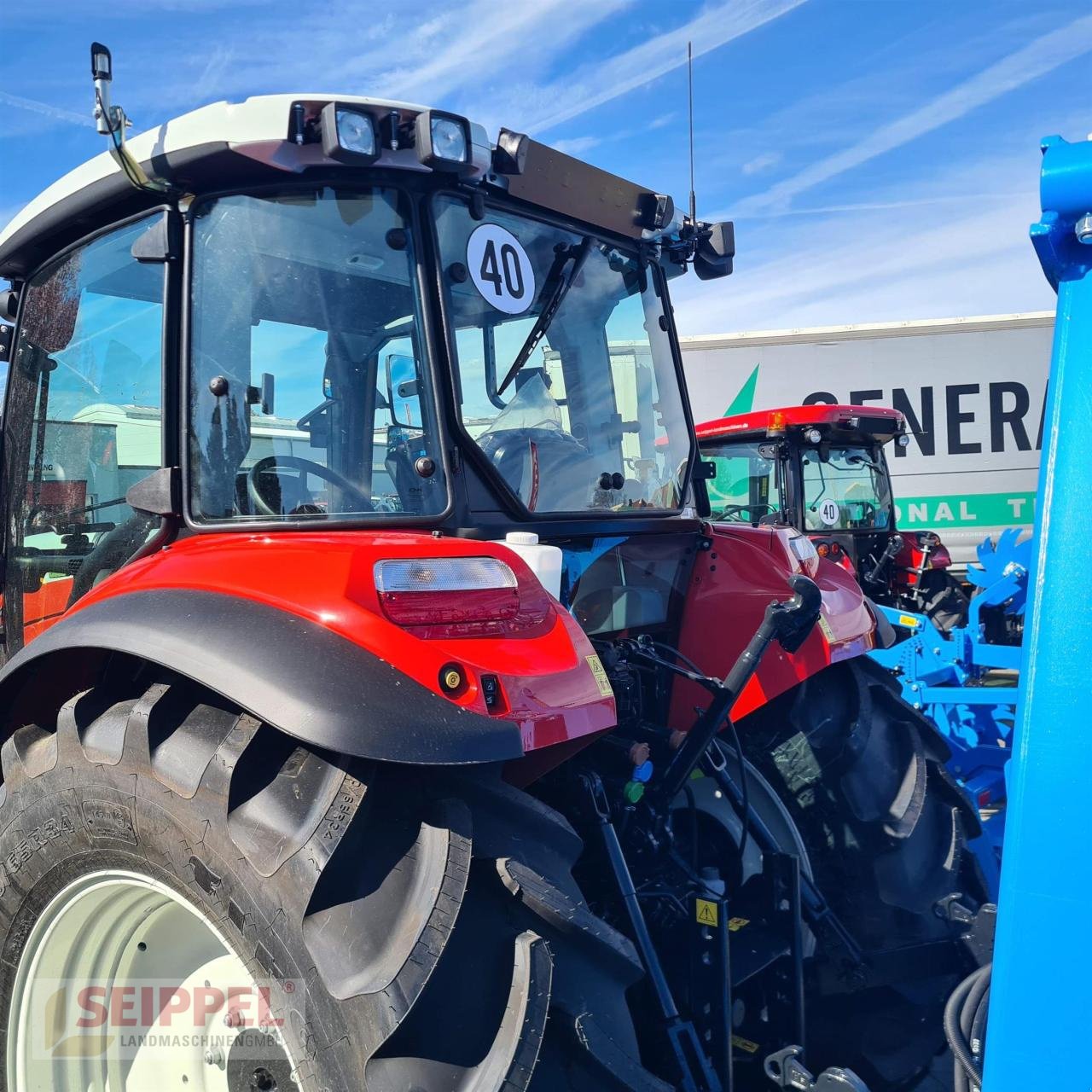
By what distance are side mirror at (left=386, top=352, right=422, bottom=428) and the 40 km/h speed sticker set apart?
0.86ft

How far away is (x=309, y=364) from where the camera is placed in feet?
6.96

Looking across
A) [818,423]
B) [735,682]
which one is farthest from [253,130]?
[818,423]

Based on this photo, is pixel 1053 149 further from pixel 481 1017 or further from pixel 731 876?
pixel 731 876

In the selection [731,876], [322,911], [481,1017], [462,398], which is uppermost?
[462,398]

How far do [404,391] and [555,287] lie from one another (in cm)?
57

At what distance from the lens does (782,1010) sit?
2.23 meters

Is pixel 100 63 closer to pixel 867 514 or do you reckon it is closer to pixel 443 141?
pixel 443 141

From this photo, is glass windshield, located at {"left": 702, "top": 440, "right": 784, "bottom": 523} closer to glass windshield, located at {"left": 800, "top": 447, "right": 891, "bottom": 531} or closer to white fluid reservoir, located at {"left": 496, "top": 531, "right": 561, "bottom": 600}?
glass windshield, located at {"left": 800, "top": 447, "right": 891, "bottom": 531}

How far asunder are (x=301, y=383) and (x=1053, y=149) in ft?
4.89

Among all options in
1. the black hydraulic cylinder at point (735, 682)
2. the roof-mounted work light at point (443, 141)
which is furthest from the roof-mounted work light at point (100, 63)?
the black hydraulic cylinder at point (735, 682)

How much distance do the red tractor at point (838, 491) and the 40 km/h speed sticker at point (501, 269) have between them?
6.32 m

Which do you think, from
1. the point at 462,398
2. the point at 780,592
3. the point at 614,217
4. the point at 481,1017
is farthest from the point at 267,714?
the point at 614,217

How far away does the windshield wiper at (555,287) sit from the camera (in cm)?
237

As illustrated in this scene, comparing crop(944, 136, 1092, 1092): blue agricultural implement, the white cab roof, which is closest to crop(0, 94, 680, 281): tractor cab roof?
the white cab roof
